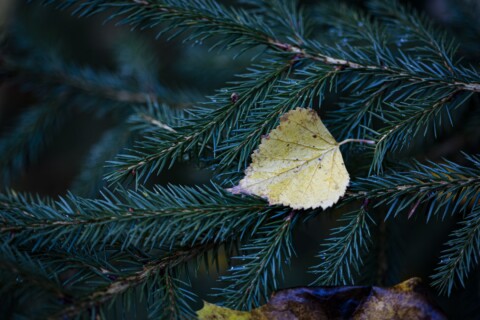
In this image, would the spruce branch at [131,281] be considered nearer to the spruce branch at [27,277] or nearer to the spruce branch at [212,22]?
the spruce branch at [27,277]

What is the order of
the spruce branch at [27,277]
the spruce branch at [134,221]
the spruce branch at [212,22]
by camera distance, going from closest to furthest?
the spruce branch at [27,277] → the spruce branch at [134,221] → the spruce branch at [212,22]

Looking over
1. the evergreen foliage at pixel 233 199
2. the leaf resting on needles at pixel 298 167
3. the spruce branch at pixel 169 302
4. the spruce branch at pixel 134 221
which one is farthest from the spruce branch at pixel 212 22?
the spruce branch at pixel 169 302

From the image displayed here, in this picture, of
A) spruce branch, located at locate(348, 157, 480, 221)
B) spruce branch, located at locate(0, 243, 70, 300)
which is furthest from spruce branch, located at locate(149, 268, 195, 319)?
spruce branch, located at locate(348, 157, 480, 221)

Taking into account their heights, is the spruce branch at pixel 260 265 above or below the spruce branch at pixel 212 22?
below

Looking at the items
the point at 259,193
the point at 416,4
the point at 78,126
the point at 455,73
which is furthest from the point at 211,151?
the point at 78,126

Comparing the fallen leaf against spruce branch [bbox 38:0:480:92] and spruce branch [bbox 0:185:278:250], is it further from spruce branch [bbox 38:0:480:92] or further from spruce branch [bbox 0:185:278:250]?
spruce branch [bbox 38:0:480:92]
